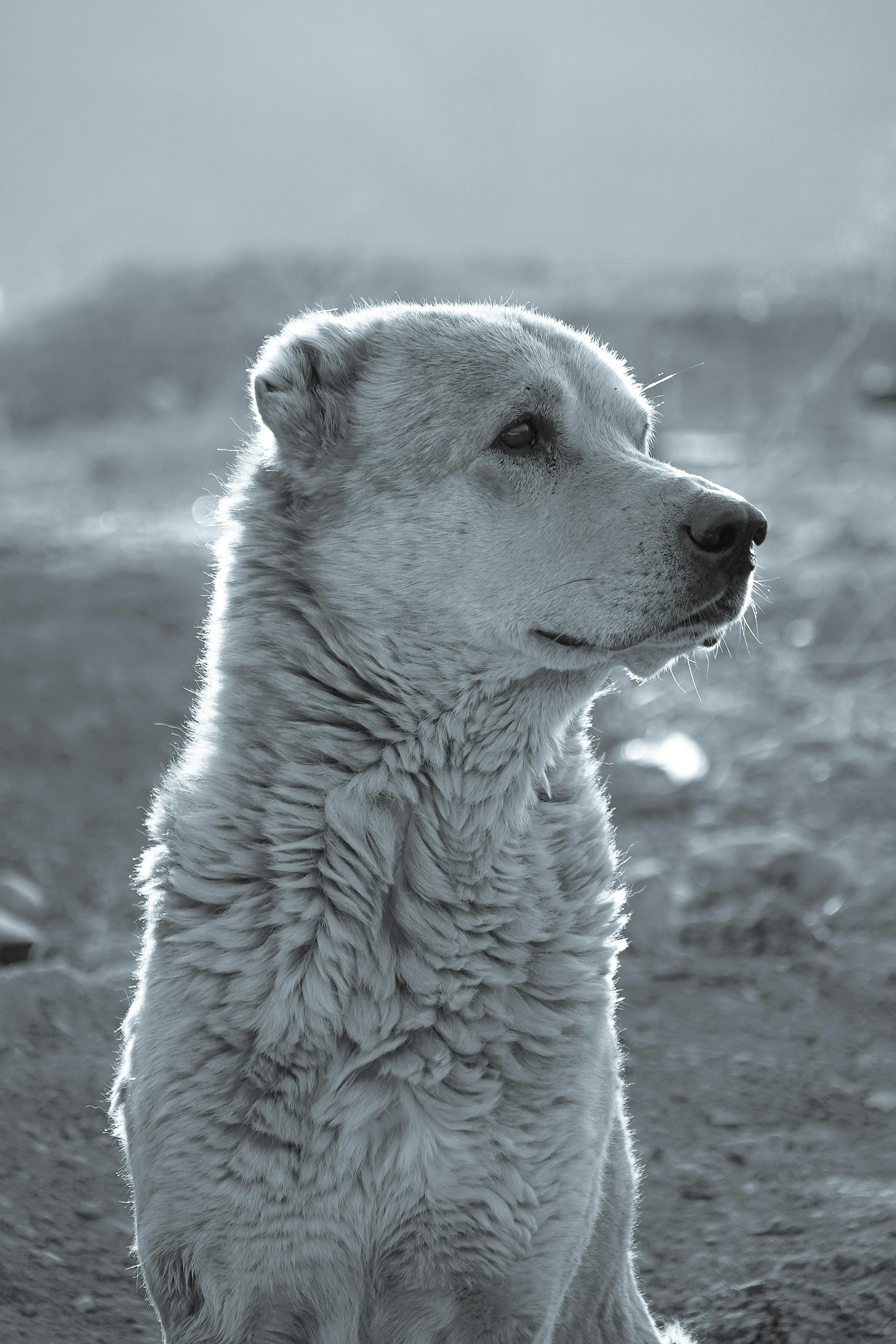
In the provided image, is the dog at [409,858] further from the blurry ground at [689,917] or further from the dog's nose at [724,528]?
the blurry ground at [689,917]

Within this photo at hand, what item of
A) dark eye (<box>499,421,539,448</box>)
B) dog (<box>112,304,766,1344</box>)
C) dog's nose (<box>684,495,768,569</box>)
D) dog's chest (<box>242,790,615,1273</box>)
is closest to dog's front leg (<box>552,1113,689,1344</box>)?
dog (<box>112,304,766,1344</box>)

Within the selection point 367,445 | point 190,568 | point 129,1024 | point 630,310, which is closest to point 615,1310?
point 129,1024

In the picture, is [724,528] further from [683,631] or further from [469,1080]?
[469,1080]

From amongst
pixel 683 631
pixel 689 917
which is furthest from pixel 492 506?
pixel 689 917

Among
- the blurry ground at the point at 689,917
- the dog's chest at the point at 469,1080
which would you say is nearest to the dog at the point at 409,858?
the dog's chest at the point at 469,1080

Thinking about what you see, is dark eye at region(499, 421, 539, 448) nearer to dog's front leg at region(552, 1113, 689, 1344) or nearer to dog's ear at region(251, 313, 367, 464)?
dog's ear at region(251, 313, 367, 464)

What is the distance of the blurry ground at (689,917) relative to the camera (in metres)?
3.38

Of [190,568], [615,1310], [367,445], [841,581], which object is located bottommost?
[615,1310]

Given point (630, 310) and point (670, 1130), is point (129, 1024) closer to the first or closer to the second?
point (670, 1130)

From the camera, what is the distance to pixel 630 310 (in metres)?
20.0

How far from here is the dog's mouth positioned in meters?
2.75

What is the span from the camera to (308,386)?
9.69 feet

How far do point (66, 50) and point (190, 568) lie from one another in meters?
40.6

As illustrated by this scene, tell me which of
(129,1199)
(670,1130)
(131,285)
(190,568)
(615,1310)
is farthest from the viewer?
(131,285)
